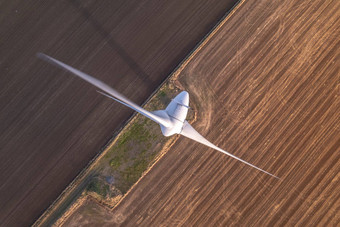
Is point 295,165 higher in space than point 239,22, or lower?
lower

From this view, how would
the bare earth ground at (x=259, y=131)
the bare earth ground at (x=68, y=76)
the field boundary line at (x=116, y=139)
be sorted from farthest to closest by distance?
the bare earth ground at (x=259, y=131) < the field boundary line at (x=116, y=139) < the bare earth ground at (x=68, y=76)

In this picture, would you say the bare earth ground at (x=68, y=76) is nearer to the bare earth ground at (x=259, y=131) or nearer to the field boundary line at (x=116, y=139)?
the field boundary line at (x=116, y=139)

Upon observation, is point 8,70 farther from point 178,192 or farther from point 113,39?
point 178,192

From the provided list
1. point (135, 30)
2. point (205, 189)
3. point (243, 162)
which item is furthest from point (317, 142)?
point (135, 30)

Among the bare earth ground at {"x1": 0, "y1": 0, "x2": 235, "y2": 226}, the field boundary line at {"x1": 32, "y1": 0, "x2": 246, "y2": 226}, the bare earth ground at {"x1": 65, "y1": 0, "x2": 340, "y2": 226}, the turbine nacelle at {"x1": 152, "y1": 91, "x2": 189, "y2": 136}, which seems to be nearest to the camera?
the turbine nacelle at {"x1": 152, "y1": 91, "x2": 189, "y2": 136}

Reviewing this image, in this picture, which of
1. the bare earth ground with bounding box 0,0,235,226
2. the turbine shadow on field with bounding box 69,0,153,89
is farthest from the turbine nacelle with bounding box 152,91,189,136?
the turbine shadow on field with bounding box 69,0,153,89

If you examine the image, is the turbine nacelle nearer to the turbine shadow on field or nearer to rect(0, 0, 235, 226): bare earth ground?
rect(0, 0, 235, 226): bare earth ground

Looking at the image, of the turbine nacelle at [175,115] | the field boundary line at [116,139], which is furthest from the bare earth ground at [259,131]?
the turbine nacelle at [175,115]
